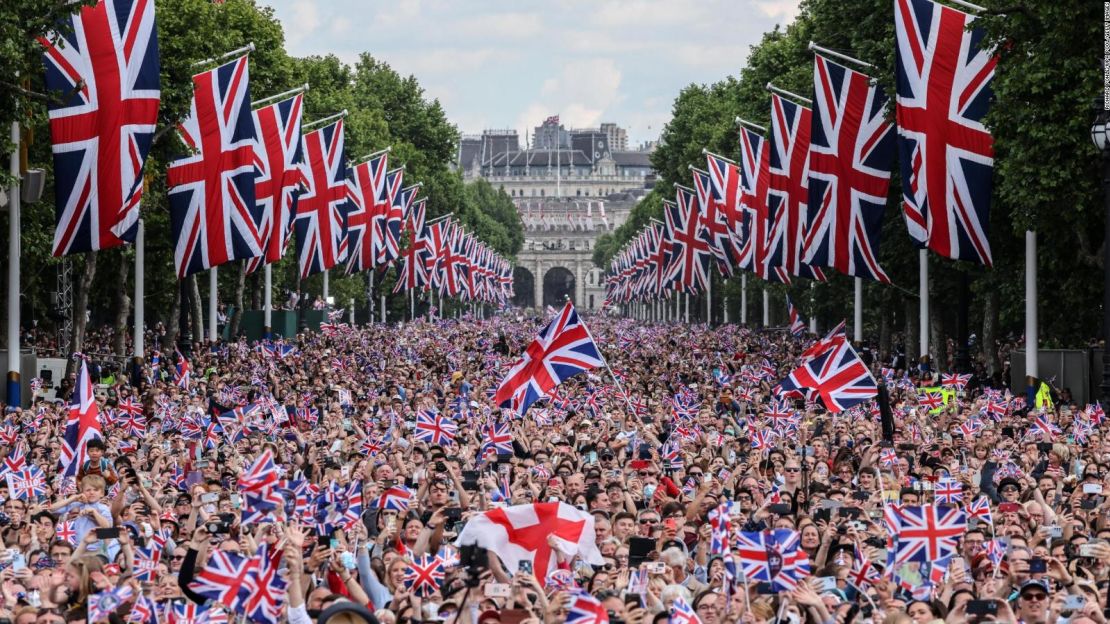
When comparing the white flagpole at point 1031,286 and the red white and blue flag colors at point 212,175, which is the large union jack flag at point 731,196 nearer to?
the red white and blue flag colors at point 212,175

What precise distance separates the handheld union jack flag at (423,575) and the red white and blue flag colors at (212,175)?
75.6ft

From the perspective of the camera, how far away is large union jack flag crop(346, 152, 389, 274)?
61.1 m

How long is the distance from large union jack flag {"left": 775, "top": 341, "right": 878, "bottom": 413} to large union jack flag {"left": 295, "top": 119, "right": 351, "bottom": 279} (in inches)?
976

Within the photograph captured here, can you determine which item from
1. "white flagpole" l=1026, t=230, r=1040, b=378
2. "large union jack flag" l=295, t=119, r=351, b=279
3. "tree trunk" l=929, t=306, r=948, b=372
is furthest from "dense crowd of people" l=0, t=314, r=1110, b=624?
"large union jack flag" l=295, t=119, r=351, b=279

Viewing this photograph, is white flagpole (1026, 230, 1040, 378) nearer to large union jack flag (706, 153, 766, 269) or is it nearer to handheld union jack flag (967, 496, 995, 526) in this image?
handheld union jack flag (967, 496, 995, 526)

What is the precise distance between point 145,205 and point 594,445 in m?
24.1

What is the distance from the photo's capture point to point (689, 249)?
74000 millimetres

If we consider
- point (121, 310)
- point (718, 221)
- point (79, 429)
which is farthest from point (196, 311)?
point (79, 429)

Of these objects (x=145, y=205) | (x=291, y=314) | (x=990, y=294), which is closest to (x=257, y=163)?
(x=145, y=205)

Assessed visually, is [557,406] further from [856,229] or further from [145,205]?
[145,205]

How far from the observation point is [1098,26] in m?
30.9

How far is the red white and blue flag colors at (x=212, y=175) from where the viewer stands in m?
37.8

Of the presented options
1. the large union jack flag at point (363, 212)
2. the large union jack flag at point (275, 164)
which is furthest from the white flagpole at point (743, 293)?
the large union jack flag at point (275, 164)

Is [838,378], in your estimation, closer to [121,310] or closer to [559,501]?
[559,501]
